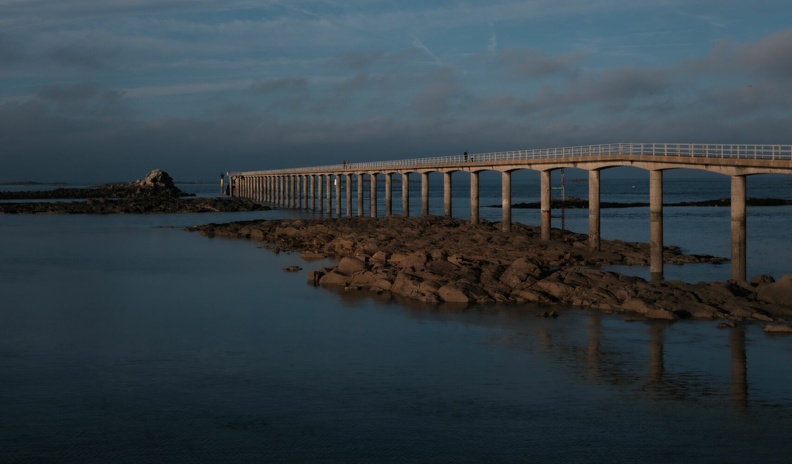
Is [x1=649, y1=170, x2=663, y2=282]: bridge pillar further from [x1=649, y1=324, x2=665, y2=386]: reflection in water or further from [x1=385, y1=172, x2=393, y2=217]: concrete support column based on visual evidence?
[x1=385, y1=172, x2=393, y2=217]: concrete support column

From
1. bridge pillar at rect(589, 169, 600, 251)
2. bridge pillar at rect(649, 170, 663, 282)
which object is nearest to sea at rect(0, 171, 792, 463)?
bridge pillar at rect(649, 170, 663, 282)

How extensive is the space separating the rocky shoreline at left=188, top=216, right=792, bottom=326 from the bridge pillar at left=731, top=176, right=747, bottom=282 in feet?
6.97

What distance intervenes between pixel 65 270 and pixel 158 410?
2738 cm

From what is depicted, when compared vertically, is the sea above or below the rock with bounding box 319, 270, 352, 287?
below

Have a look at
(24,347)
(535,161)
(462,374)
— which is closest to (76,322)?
(24,347)

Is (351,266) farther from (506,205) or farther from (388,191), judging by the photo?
(388,191)

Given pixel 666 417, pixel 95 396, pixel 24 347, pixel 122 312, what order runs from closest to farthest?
pixel 666 417
pixel 95 396
pixel 24 347
pixel 122 312

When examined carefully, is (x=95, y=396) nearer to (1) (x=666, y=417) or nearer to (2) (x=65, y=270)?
(1) (x=666, y=417)

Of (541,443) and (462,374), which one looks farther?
(462,374)

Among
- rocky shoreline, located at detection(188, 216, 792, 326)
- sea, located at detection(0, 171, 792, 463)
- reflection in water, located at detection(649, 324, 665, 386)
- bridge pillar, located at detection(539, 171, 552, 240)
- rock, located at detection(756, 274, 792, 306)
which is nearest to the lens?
sea, located at detection(0, 171, 792, 463)

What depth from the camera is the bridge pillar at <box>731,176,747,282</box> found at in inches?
1276

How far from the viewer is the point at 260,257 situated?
153 ft

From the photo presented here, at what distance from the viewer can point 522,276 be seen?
31.2 meters

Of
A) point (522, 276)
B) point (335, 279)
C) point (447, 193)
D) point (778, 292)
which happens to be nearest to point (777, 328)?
point (778, 292)
